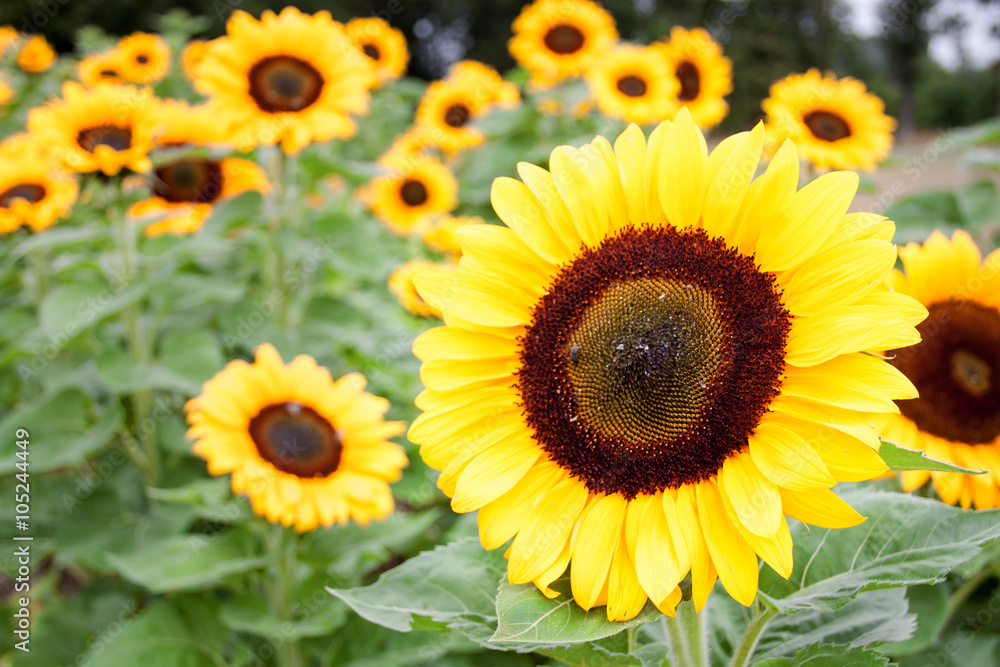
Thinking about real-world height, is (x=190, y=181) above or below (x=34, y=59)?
above

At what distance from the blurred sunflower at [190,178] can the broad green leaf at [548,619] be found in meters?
2.74

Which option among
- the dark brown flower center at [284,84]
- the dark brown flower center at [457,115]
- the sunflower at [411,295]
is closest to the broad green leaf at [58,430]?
the sunflower at [411,295]

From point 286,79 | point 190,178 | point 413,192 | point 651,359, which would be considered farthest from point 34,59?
point 651,359

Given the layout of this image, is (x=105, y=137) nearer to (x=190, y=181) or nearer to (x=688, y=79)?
(x=190, y=181)

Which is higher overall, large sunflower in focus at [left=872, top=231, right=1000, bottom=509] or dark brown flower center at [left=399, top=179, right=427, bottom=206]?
large sunflower in focus at [left=872, top=231, right=1000, bottom=509]

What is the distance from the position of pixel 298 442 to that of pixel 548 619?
1507mm

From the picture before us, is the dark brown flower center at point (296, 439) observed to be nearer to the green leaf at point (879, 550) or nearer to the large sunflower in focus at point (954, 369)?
the green leaf at point (879, 550)

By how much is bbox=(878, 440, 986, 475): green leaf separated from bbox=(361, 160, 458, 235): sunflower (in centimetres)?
414

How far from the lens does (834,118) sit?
12.4 ft

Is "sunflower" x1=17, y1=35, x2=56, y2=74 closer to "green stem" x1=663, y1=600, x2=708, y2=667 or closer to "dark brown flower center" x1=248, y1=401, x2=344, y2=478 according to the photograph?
"dark brown flower center" x1=248, y1=401, x2=344, y2=478

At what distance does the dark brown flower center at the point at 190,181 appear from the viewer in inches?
140

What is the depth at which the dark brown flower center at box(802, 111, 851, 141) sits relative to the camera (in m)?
3.63

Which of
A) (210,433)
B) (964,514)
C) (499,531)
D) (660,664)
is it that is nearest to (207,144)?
(210,433)

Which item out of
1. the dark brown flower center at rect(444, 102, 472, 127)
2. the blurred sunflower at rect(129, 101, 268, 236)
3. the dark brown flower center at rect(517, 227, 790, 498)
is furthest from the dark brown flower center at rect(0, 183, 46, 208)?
the dark brown flower center at rect(517, 227, 790, 498)
